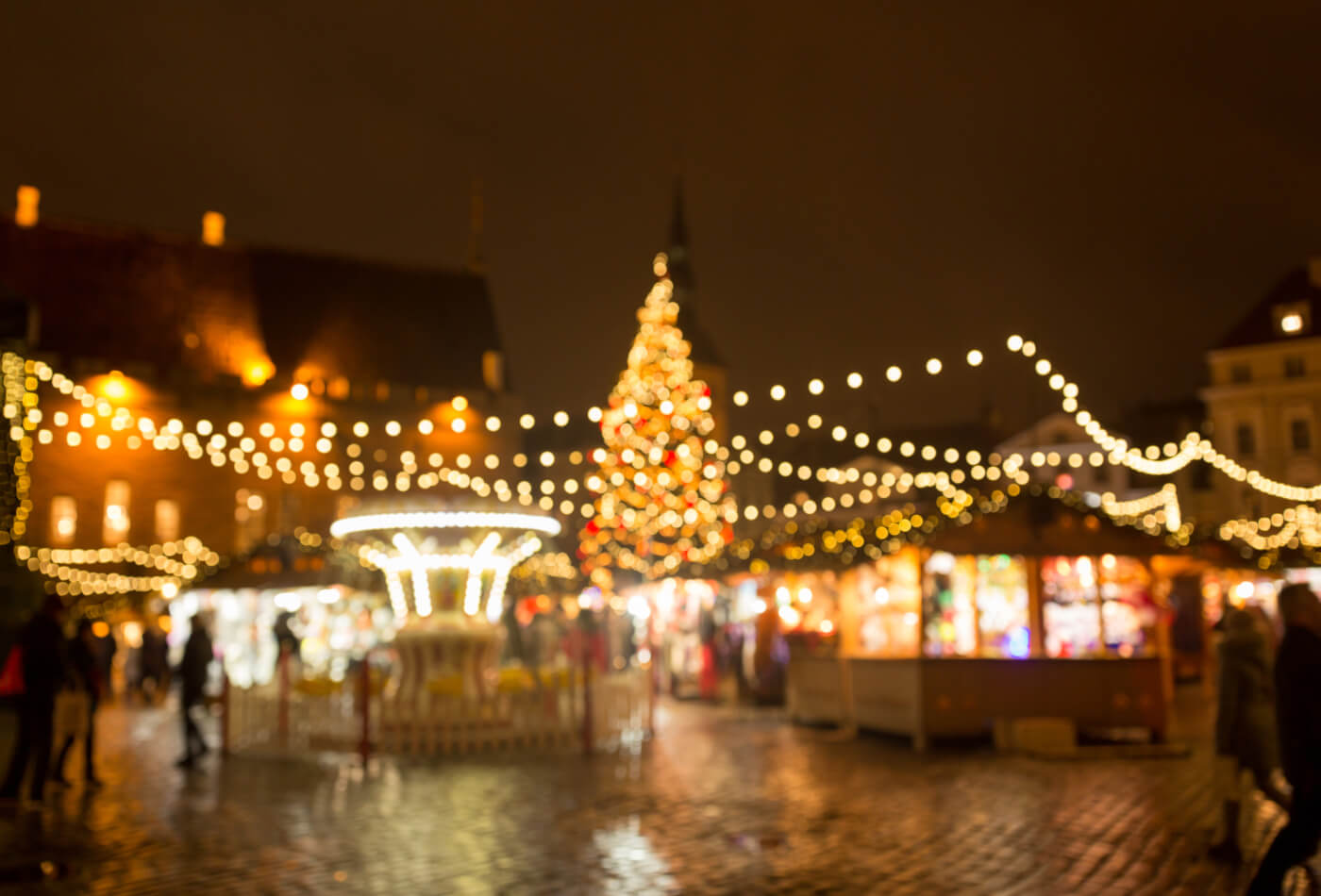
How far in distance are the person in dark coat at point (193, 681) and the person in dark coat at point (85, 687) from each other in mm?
1182

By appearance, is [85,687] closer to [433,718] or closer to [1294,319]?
[433,718]

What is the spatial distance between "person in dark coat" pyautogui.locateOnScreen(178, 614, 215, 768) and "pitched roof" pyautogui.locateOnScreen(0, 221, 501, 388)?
30.2 meters

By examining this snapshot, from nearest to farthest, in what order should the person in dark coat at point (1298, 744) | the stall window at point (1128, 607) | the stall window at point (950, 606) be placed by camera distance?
the person in dark coat at point (1298, 744) → the stall window at point (950, 606) → the stall window at point (1128, 607)

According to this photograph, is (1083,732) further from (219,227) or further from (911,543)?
(219,227)

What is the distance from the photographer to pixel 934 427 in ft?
220

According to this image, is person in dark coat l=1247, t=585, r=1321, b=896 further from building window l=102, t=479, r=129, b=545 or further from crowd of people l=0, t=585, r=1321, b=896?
building window l=102, t=479, r=129, b=545

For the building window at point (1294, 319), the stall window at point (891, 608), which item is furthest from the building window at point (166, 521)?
the building window at point (1294, 319)

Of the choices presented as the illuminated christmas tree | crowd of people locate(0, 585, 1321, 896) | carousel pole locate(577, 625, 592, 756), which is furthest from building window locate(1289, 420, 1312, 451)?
carousel pole locate(577, 625, 592, 756)

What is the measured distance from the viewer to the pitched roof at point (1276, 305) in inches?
1796

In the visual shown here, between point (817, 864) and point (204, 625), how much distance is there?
975 cm

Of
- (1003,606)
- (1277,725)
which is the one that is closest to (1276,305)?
(1003,606)

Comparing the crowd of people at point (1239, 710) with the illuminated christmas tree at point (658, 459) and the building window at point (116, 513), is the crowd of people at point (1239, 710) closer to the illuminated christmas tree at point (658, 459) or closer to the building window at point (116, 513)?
the illuminated christmas tree at point (658, 459)

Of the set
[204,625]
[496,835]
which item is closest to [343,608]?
[204,625]

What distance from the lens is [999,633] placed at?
15.9 m
